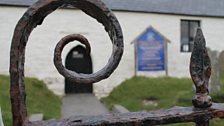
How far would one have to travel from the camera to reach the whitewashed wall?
1191 centimetres

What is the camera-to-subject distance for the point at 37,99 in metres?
9.75

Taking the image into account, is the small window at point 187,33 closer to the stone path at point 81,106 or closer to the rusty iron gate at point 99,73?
the stone path at point 81,106

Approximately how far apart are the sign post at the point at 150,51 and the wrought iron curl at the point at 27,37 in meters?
12.1

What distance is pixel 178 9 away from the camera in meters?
13.9

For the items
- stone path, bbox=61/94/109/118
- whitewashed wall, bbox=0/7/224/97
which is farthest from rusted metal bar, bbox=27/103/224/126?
whitewashed wall, bbox=0/7/224/97

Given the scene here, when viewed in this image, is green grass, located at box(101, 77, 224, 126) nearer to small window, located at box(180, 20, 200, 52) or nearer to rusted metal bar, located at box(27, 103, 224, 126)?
small window, located at box(180, 20, 200, 52)

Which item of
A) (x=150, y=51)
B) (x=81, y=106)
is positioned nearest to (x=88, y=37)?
(x=150, y=51)

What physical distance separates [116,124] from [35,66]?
11.5m

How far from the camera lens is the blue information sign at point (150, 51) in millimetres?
12992

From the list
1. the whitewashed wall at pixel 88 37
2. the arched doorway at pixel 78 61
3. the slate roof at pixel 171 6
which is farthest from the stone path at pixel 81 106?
the slate roof at pixel 171 6

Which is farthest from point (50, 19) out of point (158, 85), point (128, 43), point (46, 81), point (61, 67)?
point (61, 67)

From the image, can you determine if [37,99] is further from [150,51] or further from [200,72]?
[200,72]

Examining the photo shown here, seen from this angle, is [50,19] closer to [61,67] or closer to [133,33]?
[133,33]

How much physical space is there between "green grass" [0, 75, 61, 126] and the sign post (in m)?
3.63
